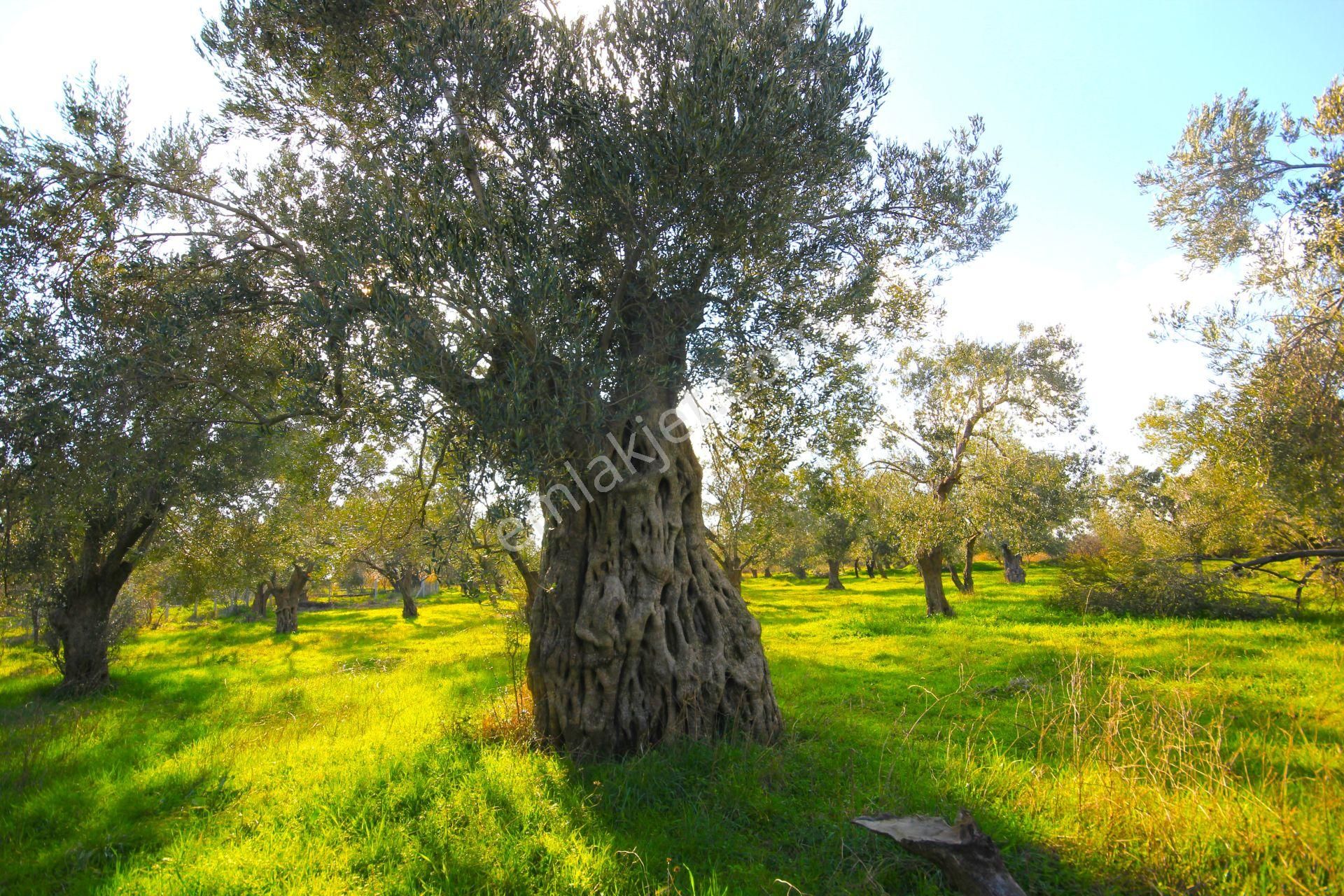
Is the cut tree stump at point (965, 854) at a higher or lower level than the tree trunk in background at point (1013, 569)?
higher

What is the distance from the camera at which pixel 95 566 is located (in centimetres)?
1423

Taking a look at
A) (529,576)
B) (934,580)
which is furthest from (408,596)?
(529,576)

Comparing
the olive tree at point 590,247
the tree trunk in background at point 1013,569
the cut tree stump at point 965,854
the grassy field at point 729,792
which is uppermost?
the olive tree at point 590,247

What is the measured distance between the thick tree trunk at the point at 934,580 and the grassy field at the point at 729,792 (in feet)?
30.5

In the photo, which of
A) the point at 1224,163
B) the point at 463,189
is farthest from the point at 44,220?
the point at 1224,163

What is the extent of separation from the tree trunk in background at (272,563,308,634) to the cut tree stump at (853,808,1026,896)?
32.6m

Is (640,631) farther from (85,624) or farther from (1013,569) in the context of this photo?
(1013,569)

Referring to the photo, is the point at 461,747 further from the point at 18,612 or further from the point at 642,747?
the point at 18,612

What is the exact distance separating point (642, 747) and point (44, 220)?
11363 mm

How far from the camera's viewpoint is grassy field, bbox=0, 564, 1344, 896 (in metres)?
4.58

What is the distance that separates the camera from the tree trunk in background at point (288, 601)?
29.8 meters

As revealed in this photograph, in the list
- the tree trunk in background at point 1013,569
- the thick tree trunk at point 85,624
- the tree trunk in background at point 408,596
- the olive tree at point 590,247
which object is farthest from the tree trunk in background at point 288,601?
the tree trunk in background at point 1013,569

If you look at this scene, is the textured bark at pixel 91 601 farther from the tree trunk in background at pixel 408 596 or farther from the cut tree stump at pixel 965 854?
the tree trunk in background at pixel 408 596

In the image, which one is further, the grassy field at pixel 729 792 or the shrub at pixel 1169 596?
the shrub at pixel 1169 596
